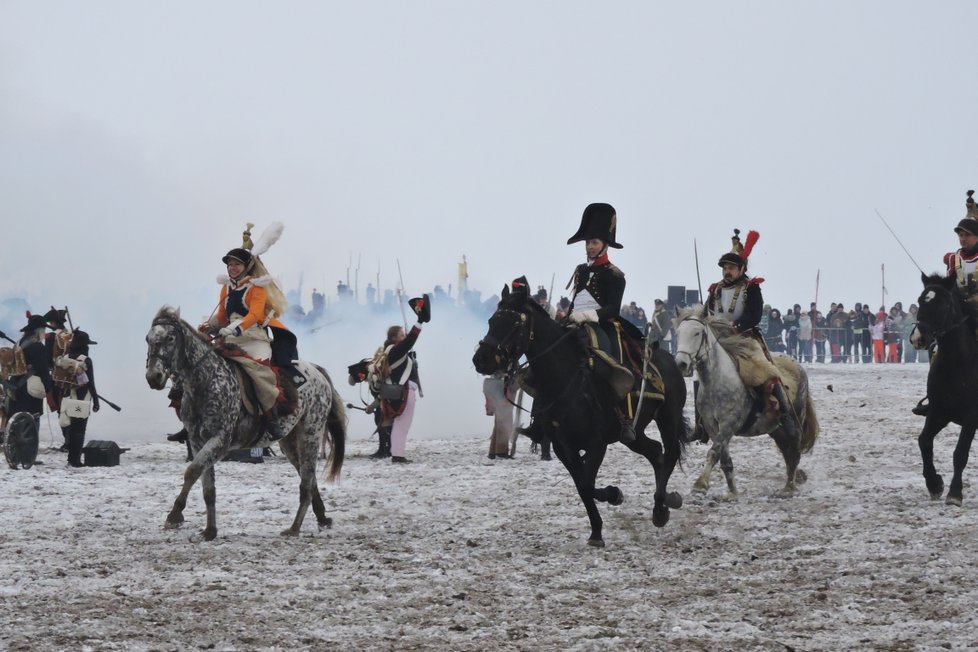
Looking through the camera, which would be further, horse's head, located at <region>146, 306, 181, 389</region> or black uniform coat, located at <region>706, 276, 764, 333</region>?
black uniform coat, located at <region>706, 276, 764, 333</region>

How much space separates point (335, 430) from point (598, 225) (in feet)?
12.0

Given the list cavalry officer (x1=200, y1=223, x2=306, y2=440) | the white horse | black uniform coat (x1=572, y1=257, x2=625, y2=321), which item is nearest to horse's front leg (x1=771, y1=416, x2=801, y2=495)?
the white horse

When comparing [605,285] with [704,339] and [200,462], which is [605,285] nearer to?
[704,339]

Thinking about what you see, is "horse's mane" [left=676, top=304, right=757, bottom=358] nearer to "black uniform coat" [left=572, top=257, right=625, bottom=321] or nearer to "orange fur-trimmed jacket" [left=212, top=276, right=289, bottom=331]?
"black uniform coat" [left=572, top=257, right=625, bottom=321]

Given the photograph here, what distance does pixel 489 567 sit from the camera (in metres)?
9.79

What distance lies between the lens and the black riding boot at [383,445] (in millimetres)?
19922

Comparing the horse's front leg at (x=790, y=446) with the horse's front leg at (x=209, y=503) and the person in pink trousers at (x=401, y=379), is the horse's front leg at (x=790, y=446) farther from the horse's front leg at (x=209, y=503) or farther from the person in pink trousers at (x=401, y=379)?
the horse's front leg at (x=209, y=503)

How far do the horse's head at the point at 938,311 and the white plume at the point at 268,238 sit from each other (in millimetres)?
6491

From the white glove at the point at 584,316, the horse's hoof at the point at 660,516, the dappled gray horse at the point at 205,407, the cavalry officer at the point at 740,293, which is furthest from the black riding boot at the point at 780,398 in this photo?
the dappled gray horse at the point at 205,407

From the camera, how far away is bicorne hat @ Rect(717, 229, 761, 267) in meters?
14.3

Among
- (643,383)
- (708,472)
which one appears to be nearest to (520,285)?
(643,383)

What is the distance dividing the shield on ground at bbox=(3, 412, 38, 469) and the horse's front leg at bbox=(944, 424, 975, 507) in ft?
39.5

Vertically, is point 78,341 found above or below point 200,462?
above

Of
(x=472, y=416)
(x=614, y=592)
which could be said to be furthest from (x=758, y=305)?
(x=472, y=416)
